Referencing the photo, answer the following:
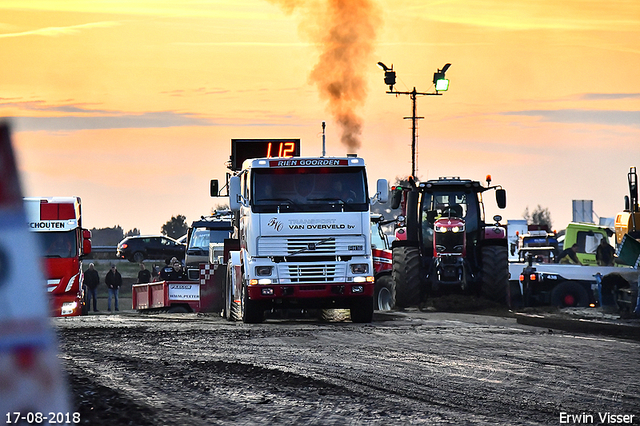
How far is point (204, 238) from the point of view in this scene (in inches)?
1265

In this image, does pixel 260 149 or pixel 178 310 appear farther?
pixel 260 149

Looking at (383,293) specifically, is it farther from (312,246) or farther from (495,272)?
(312,246)

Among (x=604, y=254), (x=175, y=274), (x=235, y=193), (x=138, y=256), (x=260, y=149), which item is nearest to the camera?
(x=235, y=193)

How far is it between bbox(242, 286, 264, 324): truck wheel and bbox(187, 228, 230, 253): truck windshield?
482 inches

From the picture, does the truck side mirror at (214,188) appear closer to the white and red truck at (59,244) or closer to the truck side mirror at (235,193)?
the white and red truck at (59,244)

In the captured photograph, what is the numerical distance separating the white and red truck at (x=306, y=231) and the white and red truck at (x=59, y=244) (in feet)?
27.9

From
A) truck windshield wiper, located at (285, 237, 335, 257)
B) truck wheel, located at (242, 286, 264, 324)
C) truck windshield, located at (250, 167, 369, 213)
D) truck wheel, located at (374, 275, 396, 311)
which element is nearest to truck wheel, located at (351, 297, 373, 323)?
truck windshield wiper, located at (285, 237, 335, 257)

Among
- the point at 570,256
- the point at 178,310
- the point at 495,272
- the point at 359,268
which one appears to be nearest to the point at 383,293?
the point at 495,272

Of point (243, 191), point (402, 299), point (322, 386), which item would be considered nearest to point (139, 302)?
point (402, 299)

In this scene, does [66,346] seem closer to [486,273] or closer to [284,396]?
[284,396]

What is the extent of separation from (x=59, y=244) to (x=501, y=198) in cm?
1145

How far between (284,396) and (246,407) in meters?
0.65

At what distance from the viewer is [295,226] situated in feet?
59.2

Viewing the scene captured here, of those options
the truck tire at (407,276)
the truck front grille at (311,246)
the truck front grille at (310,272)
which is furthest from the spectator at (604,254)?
the truck front grille at (310,272)
